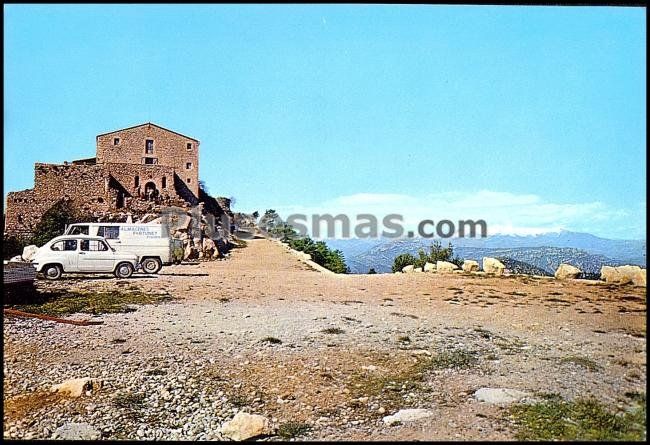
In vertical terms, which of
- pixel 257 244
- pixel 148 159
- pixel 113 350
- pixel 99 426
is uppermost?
pixel 148 159

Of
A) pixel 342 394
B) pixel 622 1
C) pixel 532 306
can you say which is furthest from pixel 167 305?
pixel 622 1

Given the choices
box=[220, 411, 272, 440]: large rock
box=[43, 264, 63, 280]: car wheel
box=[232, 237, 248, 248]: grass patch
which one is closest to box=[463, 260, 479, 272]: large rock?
box=[232, 237, 248, 248]: grass patch

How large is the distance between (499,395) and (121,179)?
85.6 inches

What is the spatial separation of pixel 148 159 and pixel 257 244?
0.74 m

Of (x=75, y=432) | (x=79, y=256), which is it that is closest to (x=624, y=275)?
(x=75, y=432)

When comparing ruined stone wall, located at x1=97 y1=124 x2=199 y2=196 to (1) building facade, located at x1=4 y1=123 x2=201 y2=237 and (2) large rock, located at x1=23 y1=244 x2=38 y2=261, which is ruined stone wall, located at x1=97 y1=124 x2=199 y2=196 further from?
(2) large rock, located at x1=23 y1=244 x2=38 y2=261

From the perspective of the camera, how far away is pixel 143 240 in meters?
3.20

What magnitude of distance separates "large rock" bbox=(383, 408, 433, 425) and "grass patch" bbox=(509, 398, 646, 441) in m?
0.36

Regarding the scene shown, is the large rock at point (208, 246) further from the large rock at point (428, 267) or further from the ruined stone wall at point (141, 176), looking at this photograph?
the large rock at point (428, 267)

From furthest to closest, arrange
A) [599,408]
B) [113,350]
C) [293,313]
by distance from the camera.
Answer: [293,313] → [113,350] → [599,408]

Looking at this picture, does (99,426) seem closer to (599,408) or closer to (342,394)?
(342,394)

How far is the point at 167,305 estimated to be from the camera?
9.88 feet

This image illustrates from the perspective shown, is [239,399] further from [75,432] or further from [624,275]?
[624,275]

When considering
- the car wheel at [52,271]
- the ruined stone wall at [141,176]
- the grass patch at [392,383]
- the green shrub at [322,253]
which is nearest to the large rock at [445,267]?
the green shrub at [322,253]
